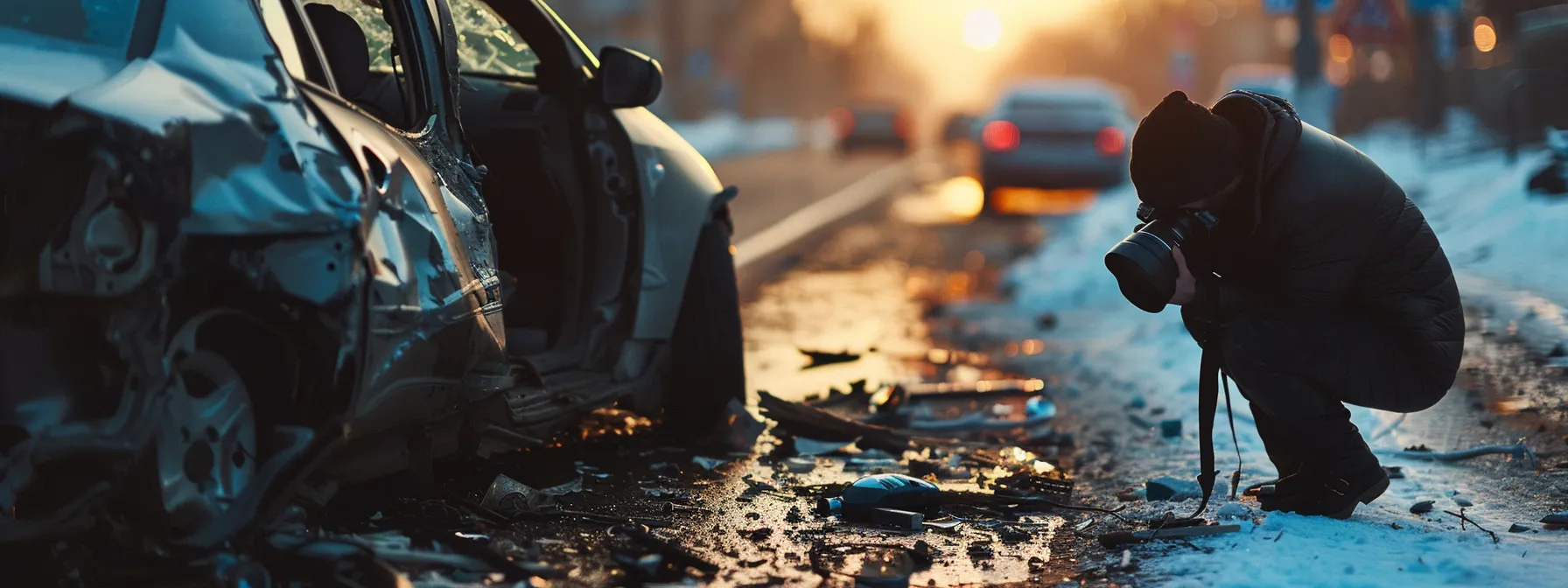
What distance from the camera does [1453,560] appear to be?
13.4 feet

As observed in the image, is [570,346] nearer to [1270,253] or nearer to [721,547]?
[721,547]

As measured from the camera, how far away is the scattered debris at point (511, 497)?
4575mm

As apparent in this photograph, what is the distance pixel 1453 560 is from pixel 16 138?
3136 millimetres

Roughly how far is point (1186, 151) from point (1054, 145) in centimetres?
1598

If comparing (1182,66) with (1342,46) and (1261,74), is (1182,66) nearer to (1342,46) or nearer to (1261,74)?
(1342,46)

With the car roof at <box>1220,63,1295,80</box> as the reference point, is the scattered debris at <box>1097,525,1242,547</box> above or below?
below

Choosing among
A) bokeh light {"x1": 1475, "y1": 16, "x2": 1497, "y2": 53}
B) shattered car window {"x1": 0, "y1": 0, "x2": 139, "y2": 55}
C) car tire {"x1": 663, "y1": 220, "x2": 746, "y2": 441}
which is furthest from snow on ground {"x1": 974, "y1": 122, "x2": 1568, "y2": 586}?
bokeh light {"x1": 1475, "y1": 16, "x2": 1497, "y2": 53}

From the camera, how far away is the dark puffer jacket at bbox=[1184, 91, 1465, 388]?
434cm

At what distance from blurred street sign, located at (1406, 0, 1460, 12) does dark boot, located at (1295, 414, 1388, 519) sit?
1316cm

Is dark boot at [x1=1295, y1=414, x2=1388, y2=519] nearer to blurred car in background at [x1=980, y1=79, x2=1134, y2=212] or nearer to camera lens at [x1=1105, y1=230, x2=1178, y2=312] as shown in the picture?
camera lens at [x1=1105, y1=230, x2=1178, y2=312]

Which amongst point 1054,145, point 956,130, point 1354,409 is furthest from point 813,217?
point 956,130

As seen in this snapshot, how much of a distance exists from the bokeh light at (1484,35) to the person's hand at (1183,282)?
3811cm

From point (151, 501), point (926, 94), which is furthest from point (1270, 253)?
point (926, 94)

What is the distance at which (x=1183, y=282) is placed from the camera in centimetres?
443
